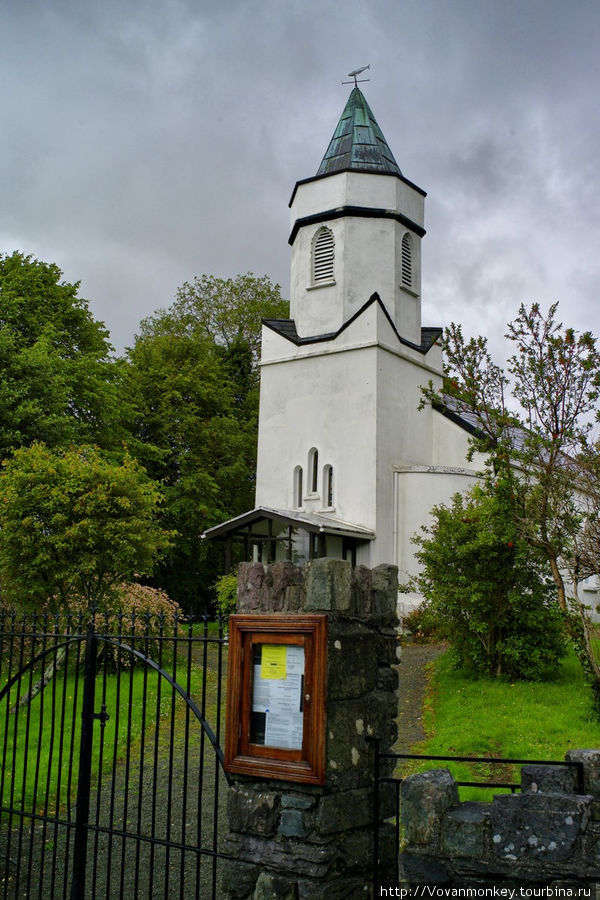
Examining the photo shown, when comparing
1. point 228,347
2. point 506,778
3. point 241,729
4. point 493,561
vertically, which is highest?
point 228,347

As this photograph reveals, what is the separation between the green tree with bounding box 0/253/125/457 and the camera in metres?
23.8

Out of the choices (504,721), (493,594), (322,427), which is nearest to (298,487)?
(322,427)

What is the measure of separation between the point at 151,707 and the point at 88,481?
573 centimetres

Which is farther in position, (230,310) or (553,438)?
(230,310)

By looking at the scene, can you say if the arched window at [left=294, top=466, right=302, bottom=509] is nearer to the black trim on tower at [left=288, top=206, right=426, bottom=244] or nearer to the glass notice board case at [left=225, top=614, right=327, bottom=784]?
the black trim on tower at [left=288, top=206, right=426, bottom=244]

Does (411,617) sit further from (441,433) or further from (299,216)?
(299,216)

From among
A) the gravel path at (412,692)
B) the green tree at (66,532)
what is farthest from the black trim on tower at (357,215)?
the gravel path at (412,692)

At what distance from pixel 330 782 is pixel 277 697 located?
0.59 metres

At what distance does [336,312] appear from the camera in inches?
1045

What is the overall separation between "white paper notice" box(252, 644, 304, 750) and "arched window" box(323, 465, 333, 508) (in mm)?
20449

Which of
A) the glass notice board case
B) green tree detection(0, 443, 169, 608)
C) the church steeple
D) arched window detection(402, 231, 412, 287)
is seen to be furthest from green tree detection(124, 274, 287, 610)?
the glass notice board case

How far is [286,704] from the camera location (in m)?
4.81

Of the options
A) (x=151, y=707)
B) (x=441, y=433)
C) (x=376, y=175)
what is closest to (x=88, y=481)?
(x=151, y=707)

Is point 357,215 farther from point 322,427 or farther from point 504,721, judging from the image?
point 504,721
